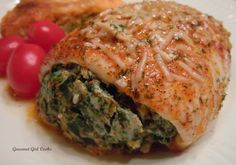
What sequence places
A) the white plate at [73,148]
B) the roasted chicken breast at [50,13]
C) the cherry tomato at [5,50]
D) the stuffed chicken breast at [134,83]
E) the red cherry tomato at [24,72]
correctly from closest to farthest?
the stuffed chicken breast at [134,83] → the white plate at [73,148] → the red cherry tomato at [24,72] → the cherry tomato at [5,50] → the roasted chicken breast at [50,13]

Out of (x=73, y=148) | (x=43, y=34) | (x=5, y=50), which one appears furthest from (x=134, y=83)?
(x=5, y=50)

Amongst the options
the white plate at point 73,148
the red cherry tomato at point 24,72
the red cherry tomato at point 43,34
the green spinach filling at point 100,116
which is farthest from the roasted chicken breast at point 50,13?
the green spinach filling at point 100,116

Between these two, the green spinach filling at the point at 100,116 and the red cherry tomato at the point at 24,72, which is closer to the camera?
the green spinach filling at the point at 100,116

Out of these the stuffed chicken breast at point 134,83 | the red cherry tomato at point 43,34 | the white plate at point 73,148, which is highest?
the stuffed chicken breast at point 134,83

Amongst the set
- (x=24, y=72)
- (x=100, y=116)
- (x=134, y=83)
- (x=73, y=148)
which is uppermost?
(x=134, y=83)

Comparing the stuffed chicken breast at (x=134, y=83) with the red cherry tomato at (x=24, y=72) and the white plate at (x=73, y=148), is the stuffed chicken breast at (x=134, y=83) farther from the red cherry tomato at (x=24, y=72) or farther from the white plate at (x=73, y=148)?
the red cherry tomato at (x=24, y=72)

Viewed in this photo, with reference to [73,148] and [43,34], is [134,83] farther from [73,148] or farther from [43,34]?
[43,34]

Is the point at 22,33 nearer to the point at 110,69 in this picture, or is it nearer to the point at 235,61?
the point at 110,69
